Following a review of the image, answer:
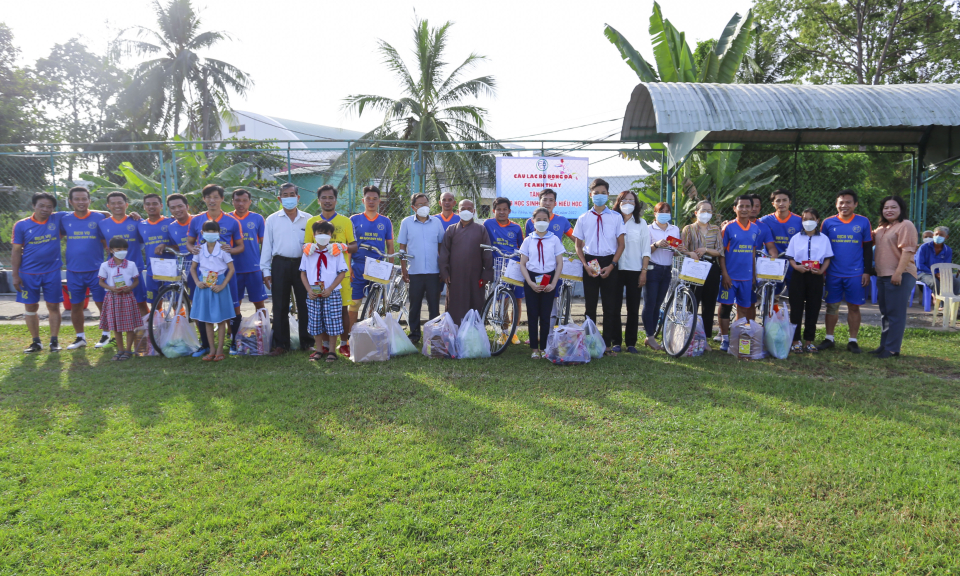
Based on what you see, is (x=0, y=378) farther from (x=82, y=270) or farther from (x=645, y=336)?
(x=645, y=336)

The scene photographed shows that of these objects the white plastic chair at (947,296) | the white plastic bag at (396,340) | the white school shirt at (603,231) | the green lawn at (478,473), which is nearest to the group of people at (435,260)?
the white school shirt at (603,231)

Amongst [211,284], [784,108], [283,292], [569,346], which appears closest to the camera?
[569,346]

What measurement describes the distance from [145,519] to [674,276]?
558 centimetres

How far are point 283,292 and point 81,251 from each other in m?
2.55

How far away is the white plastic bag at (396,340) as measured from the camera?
6.25 metres

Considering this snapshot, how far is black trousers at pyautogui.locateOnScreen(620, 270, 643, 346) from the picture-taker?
651cm

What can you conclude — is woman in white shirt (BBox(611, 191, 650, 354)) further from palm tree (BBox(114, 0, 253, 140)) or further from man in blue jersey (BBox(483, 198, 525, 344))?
palm tree (BBox(114, 0, 253, 140))

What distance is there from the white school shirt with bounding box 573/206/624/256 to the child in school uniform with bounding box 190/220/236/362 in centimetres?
394

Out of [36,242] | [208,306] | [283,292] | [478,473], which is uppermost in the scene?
[36,242]

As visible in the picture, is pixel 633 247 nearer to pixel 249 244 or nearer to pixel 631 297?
pixel 631 297

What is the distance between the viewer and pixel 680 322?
20.6 feet

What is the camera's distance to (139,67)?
963 inches

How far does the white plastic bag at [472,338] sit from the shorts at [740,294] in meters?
2.89

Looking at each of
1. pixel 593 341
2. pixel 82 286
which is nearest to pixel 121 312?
pixel 82 286
